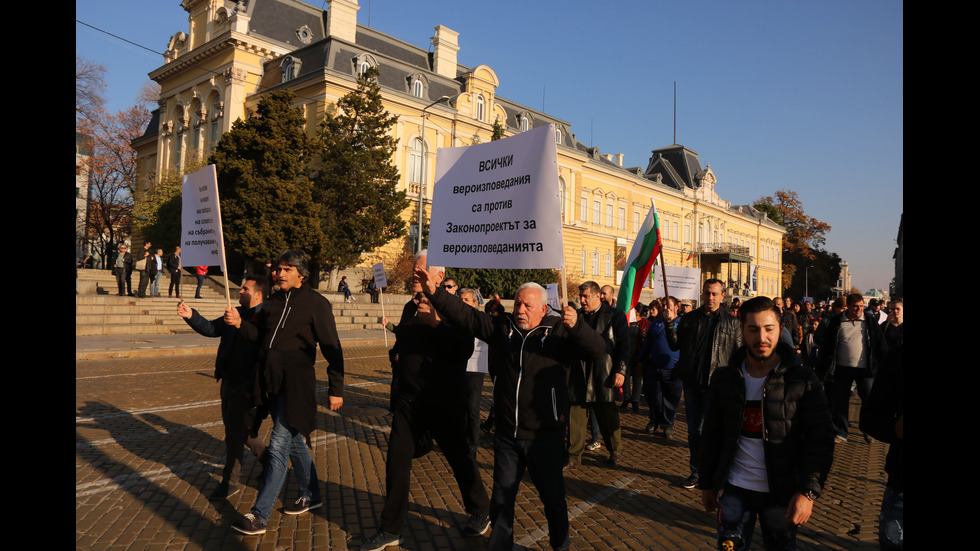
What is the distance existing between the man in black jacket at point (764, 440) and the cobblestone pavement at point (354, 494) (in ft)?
5.02

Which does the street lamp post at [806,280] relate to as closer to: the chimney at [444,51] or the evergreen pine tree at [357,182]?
the chimney at [444,51]

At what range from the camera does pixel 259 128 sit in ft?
99.8

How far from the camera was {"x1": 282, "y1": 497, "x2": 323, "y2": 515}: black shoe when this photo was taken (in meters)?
4.90

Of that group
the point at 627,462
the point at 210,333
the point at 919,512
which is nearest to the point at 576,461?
the point at 627,462

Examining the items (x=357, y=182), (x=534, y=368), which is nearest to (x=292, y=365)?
(x=534, y=368)

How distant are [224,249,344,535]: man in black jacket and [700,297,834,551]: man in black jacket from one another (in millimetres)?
2652

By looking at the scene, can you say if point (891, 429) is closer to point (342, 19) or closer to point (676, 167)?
point (342, 19)

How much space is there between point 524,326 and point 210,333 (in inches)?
111

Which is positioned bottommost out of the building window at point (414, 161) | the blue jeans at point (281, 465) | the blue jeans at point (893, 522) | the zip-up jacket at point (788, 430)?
the blue jeans at point (281, 465)

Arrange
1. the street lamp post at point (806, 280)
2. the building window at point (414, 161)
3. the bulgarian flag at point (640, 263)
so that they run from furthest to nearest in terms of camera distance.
Answer: 1. the street lamp post at point (806, 280)
2. the building window at point (414, 161)
3. the bulgarian flag at point (640, 263)

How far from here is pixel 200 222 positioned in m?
5.88

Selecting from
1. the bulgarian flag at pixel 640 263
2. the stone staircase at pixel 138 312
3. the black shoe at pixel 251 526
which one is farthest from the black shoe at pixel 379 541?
the stone staircase at pixel 138 312

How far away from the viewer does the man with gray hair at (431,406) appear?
4.42 metres
